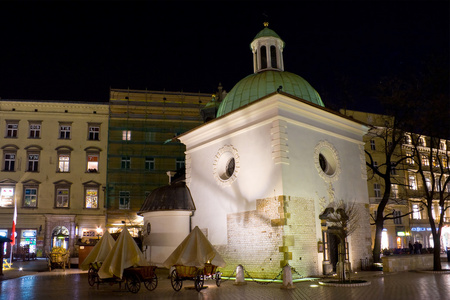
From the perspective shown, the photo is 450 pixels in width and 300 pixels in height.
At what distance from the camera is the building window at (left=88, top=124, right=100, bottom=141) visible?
126 feet

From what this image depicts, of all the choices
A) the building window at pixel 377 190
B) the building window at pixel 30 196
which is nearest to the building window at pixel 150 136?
the building window at pixel 30 196

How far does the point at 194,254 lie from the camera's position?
14.5 metres

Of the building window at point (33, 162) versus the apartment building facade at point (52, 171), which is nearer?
the apartment building facade at point (52, 171)

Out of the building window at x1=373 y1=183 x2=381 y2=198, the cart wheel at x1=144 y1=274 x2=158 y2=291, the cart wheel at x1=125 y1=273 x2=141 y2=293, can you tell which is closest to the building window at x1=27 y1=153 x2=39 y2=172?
the cart wheel at x1=144 y1=274 x2=158 y2=291

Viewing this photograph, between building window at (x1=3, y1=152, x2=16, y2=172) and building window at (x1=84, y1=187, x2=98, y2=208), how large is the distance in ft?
22.6

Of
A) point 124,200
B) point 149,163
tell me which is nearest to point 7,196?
point 124,200

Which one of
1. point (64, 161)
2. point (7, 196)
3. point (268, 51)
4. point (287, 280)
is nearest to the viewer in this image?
point (287, 280)

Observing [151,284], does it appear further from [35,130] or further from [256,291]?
[35,130]

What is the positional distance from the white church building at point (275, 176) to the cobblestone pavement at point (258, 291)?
179cm

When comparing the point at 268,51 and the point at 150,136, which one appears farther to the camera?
the point at 150,136

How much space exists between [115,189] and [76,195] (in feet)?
11.3

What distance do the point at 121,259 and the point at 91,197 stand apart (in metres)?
24.3

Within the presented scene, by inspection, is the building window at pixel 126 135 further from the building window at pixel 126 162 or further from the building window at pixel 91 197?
the building window at pixel 91 197

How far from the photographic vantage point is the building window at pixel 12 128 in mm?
37562
